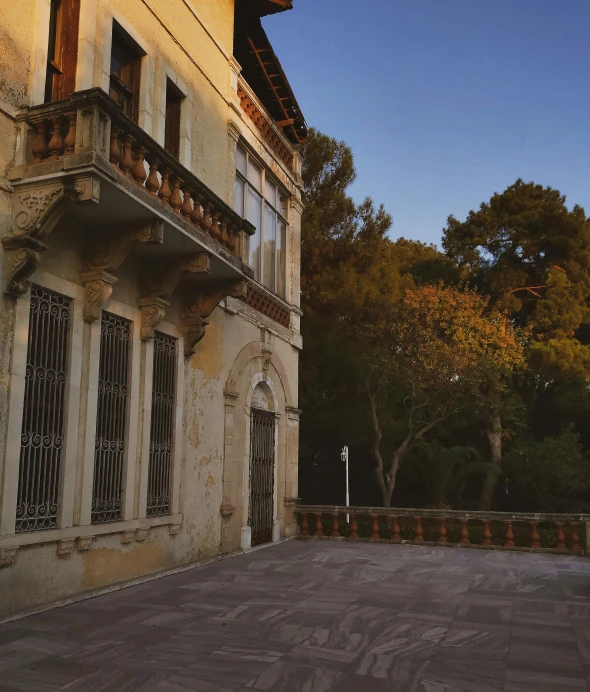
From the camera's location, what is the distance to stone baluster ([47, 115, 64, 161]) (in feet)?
20.0

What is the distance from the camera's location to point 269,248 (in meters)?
12.6

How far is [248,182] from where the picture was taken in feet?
38.1

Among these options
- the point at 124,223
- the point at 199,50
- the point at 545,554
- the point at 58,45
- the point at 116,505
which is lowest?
the point at 545,554

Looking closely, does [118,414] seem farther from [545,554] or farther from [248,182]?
[545,554]

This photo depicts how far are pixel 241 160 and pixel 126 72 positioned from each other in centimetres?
349

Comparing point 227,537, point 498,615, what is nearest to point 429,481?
point 227,537

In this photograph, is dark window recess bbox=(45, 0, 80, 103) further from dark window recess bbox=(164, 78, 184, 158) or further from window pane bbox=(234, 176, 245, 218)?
window pane bbox=(234, 176, 245, 218)

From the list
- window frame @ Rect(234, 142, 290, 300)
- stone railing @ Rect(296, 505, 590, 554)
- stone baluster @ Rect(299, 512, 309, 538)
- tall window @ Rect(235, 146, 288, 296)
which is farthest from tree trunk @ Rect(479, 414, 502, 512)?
tall window @ Rect(235, 146, 288, 296)

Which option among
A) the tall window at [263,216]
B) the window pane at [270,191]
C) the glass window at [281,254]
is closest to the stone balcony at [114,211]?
the tall window at [263,216]

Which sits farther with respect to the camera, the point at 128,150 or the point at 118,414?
the point at 118,414

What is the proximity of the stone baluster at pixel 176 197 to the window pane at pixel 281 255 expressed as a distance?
5.49 meters

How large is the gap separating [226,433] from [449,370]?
10676 millimetres

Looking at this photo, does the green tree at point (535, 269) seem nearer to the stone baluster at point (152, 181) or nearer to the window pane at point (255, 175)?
the window pane at point (255, 175)

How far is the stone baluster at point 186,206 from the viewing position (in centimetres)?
779
